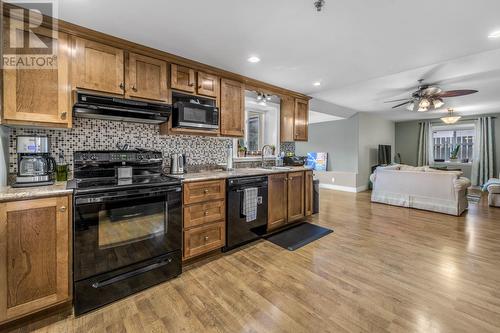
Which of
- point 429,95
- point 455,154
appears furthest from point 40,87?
point 455,154

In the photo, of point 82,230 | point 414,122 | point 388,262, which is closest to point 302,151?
point 414,122

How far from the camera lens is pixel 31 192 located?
161 cm

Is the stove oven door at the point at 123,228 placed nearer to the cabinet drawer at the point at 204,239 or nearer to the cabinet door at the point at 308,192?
the cabinet drawer at the point at 204,239

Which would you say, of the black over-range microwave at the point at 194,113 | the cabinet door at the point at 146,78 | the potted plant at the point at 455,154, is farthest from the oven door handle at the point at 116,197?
the potted plant at the point at 455,154

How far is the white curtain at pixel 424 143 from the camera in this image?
8.27 meters

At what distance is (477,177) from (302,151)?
5.61m

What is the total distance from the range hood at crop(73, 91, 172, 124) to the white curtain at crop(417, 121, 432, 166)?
365 inches

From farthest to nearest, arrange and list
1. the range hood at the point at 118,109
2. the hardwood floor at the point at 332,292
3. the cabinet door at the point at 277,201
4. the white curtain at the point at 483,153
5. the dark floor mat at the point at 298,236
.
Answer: the white curtain at the point at 483,153 → the cabinet door at the point at 277,201 → the dark floor mat at the point at 298,236 → the range hood at the point at 118,109 → the hardwood floor at the point at 332,292

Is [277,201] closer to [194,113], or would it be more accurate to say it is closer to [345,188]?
[194,113]

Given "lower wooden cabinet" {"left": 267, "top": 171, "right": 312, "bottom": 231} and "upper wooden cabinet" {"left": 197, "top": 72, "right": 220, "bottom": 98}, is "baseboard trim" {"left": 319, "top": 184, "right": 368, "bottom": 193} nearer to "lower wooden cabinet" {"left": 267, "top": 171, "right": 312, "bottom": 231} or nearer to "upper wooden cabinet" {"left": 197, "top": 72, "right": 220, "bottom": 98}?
"lower wooden cabinet" {"left": 267, "top": 171, "right": 312, "bottom": 231}

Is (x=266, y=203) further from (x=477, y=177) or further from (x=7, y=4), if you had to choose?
(x=477, y=177)

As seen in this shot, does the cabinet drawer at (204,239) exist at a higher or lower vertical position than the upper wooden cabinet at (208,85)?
lower

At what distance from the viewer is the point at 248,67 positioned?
9.87ft

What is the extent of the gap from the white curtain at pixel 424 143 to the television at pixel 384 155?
1449 mm
